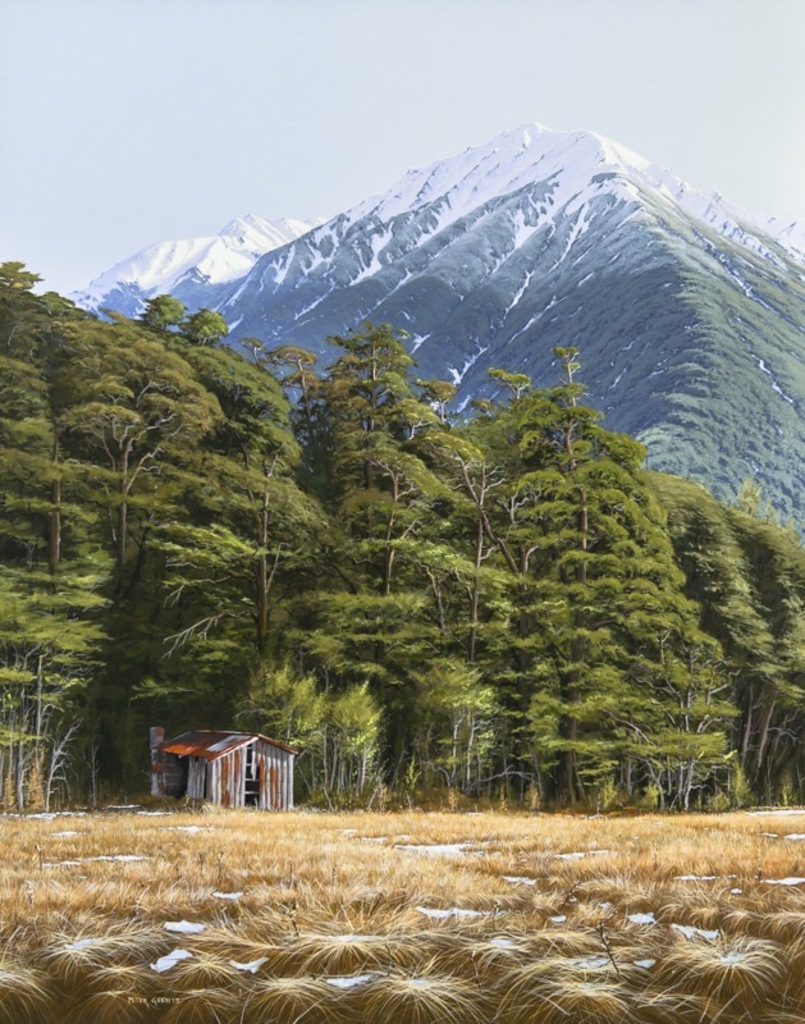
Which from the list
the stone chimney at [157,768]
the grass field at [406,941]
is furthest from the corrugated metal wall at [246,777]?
the grass field at [406,941]

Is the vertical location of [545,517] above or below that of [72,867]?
above

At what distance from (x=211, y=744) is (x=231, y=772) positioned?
1052 mm

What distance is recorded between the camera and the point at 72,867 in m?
7.70

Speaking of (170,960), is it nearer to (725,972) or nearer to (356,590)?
(725,972)

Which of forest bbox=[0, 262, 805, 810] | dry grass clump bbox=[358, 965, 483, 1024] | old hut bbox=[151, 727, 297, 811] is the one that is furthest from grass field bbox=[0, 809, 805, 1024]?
old hut bbox=[151, 727, 297, 811]

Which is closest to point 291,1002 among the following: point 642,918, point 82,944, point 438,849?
point 82,944

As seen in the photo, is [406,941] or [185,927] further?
[185,927]

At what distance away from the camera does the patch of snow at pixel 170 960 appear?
4.06 m

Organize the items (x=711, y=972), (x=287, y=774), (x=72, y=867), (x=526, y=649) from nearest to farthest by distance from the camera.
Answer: (x=711, y=972) < (x=72, y=867) < (x=287, y=774) < (x=526, y=649)

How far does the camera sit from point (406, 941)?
434 centimetres

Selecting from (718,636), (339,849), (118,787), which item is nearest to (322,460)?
(118,787)

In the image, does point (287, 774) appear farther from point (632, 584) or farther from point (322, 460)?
point (322, 460)

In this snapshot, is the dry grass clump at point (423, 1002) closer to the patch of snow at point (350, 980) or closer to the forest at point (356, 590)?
the patch of snow at point (350, 980)

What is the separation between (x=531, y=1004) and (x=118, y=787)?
120ft
